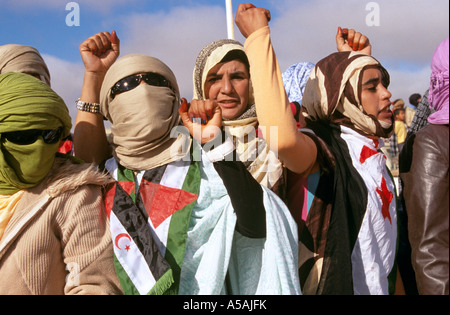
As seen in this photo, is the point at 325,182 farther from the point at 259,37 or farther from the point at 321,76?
the point at 259,37

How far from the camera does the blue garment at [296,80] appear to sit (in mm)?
3576

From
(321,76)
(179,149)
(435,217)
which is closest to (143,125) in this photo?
(179,149)

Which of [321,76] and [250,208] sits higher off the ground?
[321,76]

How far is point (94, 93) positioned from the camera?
2.64 meters

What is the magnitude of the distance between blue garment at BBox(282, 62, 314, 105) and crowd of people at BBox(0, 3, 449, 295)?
889 mm

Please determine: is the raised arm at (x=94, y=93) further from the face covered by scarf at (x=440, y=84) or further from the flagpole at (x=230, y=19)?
the face covered by scarf at (x=440, y=84)

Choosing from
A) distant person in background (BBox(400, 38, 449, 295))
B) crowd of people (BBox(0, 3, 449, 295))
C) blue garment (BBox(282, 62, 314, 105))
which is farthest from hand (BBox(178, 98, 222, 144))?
blue garment (BBox(282, 62, 314, 105))

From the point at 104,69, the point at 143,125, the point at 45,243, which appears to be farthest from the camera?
the point at 104,69

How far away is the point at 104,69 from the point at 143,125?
0.58 metres

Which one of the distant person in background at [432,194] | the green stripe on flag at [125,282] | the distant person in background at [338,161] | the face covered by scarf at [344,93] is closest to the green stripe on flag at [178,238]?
the green stripe on flag at [125,282]

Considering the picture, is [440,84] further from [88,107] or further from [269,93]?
[88,107]
